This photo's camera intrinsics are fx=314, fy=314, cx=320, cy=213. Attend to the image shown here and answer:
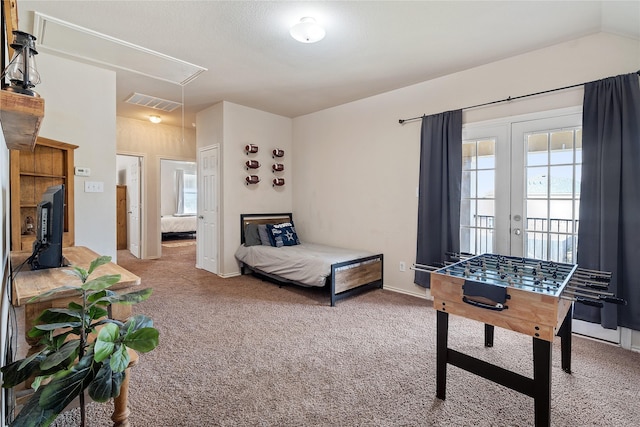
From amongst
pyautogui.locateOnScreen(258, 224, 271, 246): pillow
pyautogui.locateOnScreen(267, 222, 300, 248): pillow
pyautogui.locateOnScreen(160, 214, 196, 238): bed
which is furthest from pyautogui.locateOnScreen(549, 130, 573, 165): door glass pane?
pyautogui.locateOnScreen(160, 214, 196, 238): bed

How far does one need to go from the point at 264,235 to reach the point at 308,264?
1.22m

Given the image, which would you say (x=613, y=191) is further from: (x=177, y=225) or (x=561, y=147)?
(x=177, y=225)

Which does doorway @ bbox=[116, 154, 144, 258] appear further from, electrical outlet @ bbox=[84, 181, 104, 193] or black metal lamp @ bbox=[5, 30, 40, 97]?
black metal lamp @ bbox=[5, 30, 40, 97]

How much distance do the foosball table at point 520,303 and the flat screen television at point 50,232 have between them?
6.69ft

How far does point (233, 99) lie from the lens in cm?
443

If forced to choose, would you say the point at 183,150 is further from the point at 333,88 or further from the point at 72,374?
the point at 72,374

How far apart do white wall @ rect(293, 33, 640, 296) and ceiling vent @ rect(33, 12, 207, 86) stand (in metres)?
2.07

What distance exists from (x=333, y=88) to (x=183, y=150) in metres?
3.74

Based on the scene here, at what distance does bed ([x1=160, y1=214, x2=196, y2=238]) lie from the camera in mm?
8328

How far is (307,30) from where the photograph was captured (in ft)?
7.97

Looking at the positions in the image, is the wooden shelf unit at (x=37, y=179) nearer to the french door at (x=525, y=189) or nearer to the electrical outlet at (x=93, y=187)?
the electrical outlet at (x=93, y=187)

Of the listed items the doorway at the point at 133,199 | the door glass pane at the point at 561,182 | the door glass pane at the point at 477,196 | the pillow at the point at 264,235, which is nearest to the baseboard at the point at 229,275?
the pillow at the point at 264,235

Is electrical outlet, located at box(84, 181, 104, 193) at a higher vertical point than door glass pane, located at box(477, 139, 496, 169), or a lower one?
lower

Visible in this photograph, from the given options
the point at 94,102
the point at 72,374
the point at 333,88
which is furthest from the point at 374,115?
the point at 72,374
